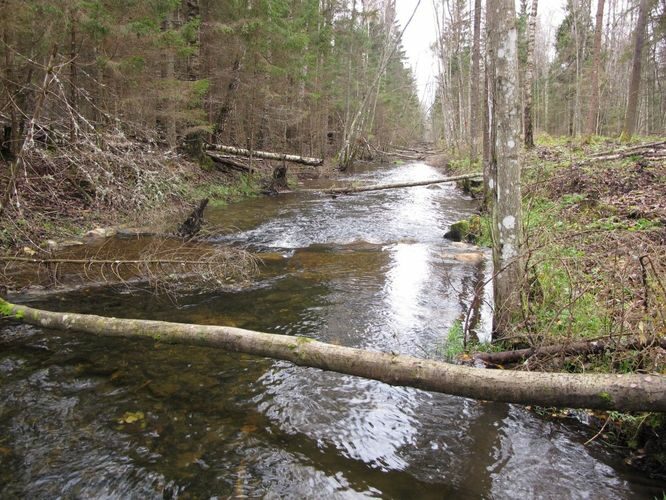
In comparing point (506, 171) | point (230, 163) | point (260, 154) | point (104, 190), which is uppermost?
point (260, 154)

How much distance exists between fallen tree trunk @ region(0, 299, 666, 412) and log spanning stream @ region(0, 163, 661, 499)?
68 cm

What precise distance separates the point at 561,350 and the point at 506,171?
2.06 m

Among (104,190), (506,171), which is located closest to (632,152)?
(506,171)

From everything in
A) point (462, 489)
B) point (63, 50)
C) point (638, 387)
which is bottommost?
point (462, 489)

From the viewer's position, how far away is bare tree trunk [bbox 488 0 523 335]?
480cm

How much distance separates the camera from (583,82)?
115 feet

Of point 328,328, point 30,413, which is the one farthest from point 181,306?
point 30,413

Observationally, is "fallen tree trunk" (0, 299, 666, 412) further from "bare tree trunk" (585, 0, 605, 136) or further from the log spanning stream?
"bare tree trunk" (585, 0, 605, 136)

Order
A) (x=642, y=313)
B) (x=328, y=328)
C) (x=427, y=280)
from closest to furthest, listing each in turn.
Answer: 1. (x=642, y=313)
2. (x=328, y=328)
3. (x=427, y=280)

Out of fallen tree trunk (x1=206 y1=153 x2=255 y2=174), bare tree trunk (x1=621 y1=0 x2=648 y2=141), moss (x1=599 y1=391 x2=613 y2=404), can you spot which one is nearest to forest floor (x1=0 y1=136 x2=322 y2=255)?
fallen tree trunk (x1=206 y1=153 x2=255 y2=174)

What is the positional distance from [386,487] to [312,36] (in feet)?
90.5

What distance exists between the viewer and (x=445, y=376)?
11.2ft

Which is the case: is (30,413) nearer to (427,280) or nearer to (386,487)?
(386,487)

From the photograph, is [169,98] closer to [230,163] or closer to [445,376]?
[230,163]
